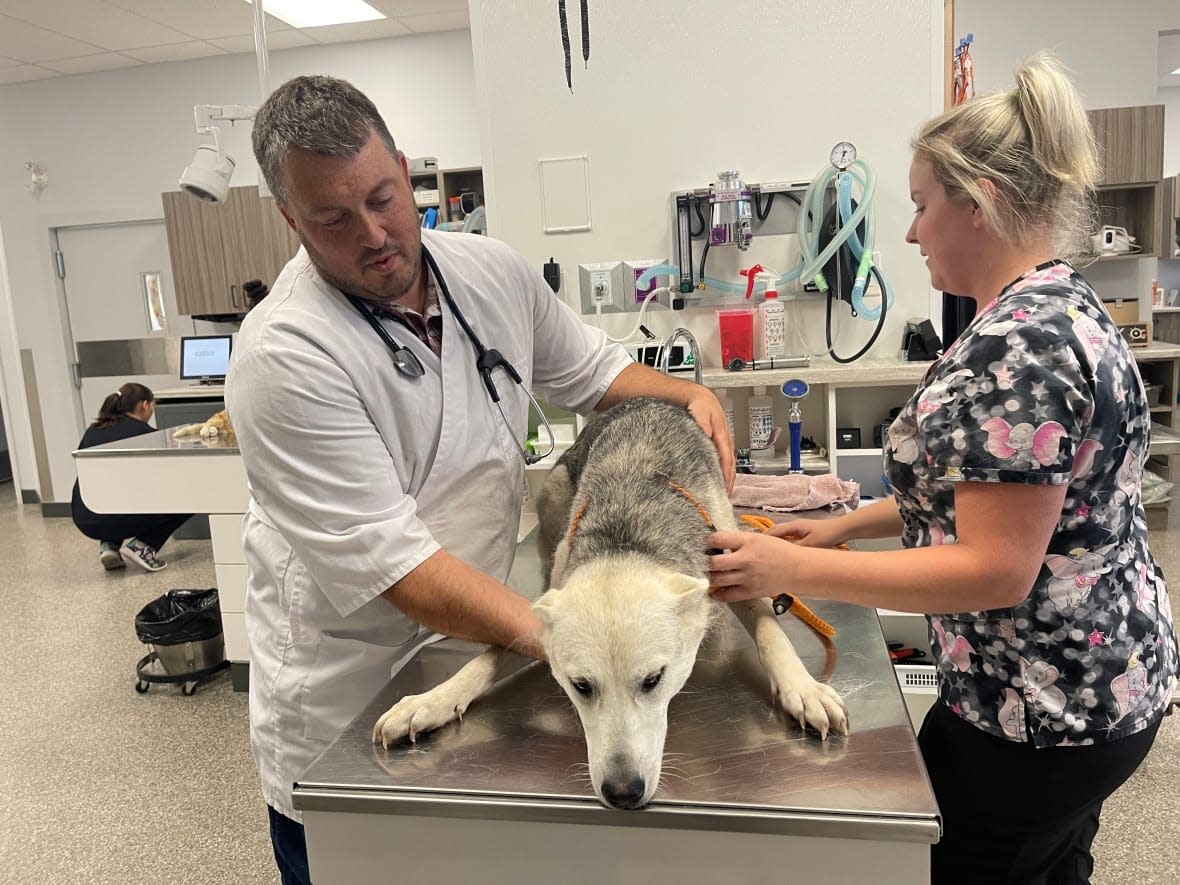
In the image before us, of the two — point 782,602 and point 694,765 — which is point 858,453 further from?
point 694,765

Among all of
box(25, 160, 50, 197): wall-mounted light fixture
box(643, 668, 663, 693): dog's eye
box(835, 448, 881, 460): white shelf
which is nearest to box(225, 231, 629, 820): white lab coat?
box(643, 668, 663, 693): dog's eye

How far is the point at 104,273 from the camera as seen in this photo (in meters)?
7.57

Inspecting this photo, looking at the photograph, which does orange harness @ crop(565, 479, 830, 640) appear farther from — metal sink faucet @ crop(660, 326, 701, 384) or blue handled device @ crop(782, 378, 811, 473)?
blue handled device @ crop(782, 378, 811, 473)

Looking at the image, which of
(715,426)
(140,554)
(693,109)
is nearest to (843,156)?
(693,109)

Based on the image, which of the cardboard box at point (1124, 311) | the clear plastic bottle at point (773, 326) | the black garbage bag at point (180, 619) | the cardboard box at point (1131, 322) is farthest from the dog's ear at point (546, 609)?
the cardboard box at point (1124, 311)

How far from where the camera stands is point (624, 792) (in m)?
1.05

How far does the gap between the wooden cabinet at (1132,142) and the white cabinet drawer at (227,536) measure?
5.82 meters

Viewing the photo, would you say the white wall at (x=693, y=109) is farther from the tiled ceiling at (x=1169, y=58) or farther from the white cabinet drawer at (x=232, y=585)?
the tiled ceiling at (x=1169, y=58)

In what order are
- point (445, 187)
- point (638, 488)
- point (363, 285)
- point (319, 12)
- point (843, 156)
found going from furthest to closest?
point (445, 187) → point (319, 12) → point (843, 156) → point (638, 488) → point (363, 285)

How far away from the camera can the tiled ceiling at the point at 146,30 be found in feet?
19.2

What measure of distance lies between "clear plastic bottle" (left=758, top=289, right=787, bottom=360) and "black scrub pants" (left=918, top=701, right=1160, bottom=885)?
7.58ft

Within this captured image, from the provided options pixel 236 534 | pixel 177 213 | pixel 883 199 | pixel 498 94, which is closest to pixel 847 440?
pixel 883 199

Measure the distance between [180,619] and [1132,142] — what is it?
6.63m

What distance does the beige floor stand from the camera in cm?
264
